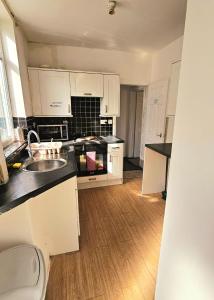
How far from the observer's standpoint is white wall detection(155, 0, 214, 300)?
0.64 m

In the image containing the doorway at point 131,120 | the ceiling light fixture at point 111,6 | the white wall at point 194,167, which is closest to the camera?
the white wall at point 194,167

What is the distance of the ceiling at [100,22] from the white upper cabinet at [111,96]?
0.59 meters

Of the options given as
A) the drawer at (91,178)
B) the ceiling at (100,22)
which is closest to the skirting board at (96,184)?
the drawer at (91,178)

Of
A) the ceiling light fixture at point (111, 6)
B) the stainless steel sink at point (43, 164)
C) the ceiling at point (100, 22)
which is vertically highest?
the ceiling at point (100, 22)

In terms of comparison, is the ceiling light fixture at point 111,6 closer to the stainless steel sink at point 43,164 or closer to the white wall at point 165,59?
the white wall at point 165,59

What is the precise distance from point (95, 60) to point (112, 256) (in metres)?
3.16

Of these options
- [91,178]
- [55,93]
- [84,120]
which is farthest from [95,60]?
[91,178]

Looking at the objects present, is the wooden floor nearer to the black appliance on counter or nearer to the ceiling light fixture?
the black appliance on counter

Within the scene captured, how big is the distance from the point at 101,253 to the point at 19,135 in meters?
1.77

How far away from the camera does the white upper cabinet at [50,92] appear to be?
2582 millimetres

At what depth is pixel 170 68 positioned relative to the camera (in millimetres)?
2791

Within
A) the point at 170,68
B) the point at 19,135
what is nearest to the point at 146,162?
the point at 170,68

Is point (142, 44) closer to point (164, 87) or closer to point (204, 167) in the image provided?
point (164, 87)

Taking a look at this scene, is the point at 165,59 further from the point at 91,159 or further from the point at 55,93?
the point at 91,159
